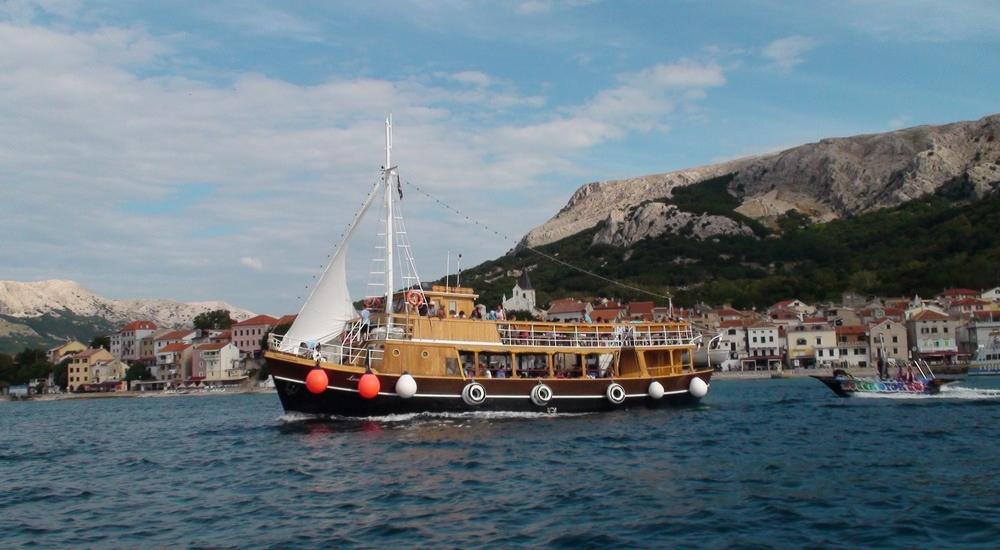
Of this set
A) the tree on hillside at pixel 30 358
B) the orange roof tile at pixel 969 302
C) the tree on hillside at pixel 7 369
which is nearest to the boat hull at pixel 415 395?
the orange roof tile at pixel 969 302

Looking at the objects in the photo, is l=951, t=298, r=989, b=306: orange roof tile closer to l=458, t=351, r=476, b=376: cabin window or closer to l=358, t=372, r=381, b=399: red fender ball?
l=458, t=351, r=476, b=376: cabin window

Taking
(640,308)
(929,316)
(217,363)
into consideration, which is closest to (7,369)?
(217,363)

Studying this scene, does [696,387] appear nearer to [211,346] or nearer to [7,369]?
[211,346]

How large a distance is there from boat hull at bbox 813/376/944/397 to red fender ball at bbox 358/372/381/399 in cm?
2188

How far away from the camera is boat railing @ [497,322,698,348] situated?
3225 centimetres

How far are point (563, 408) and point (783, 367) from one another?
208ft

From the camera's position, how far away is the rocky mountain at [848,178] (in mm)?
158500

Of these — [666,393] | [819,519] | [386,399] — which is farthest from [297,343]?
[819,519]

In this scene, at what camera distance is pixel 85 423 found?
43312mm

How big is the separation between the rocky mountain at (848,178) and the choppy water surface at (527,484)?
136 m

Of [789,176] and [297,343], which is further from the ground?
[789,176]

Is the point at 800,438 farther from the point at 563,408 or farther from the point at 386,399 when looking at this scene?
the point at 386,399

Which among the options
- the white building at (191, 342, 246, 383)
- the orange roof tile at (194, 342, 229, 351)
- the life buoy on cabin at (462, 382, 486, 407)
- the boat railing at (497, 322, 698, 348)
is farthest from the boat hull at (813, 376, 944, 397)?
the orange roof tile at (194, 342, 229, 351)

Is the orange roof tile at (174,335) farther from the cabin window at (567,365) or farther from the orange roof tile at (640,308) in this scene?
the cabin window at (567,365)
